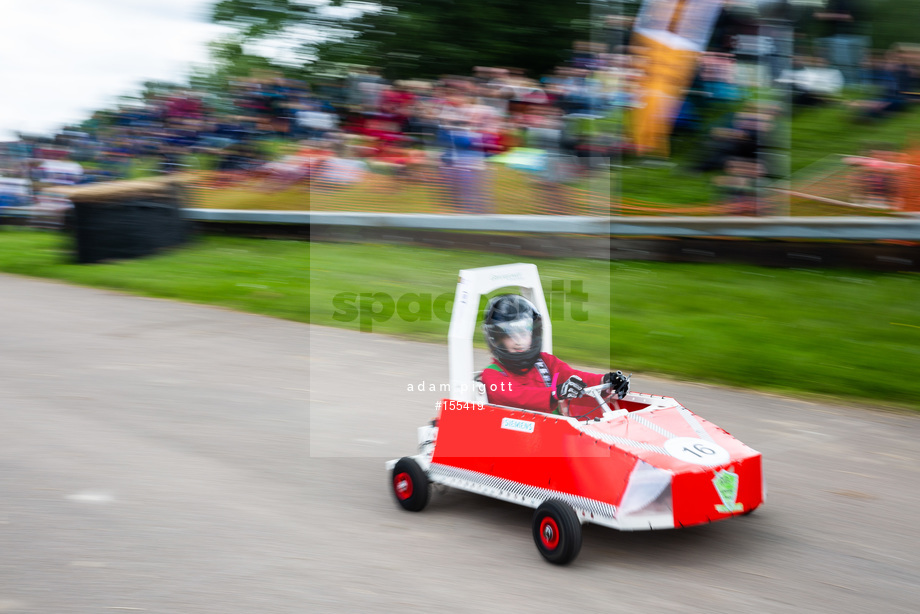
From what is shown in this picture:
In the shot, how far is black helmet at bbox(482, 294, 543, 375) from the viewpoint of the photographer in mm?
5039

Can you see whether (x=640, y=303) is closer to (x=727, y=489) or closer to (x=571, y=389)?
(x=571, y=389)

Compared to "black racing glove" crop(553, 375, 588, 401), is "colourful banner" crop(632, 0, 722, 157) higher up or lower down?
higher up

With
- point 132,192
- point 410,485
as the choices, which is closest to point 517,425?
point 410,485

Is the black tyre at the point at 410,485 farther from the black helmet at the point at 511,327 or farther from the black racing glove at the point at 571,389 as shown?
the black racing glove at the point at 571,389

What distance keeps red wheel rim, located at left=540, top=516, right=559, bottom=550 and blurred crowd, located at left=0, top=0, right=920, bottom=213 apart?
7.41 metres

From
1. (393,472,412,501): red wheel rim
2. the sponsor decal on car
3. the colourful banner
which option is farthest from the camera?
the colourful banner

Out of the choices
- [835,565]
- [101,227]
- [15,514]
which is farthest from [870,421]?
[101,227]

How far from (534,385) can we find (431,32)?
1647 cm

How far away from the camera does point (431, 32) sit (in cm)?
2008

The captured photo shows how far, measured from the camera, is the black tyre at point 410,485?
5102mm

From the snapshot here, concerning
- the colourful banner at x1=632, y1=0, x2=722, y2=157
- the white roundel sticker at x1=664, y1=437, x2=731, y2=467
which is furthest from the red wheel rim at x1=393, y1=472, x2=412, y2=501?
the colourful banner at x1=632, y1=0, x2=722, y2=157

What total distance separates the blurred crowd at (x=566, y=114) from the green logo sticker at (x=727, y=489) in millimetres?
6983

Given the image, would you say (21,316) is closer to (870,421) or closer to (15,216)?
(15,216)

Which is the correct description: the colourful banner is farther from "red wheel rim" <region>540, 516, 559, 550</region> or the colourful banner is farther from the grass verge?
"red wheel rim" <region>540, 516, 559, 550</region>
